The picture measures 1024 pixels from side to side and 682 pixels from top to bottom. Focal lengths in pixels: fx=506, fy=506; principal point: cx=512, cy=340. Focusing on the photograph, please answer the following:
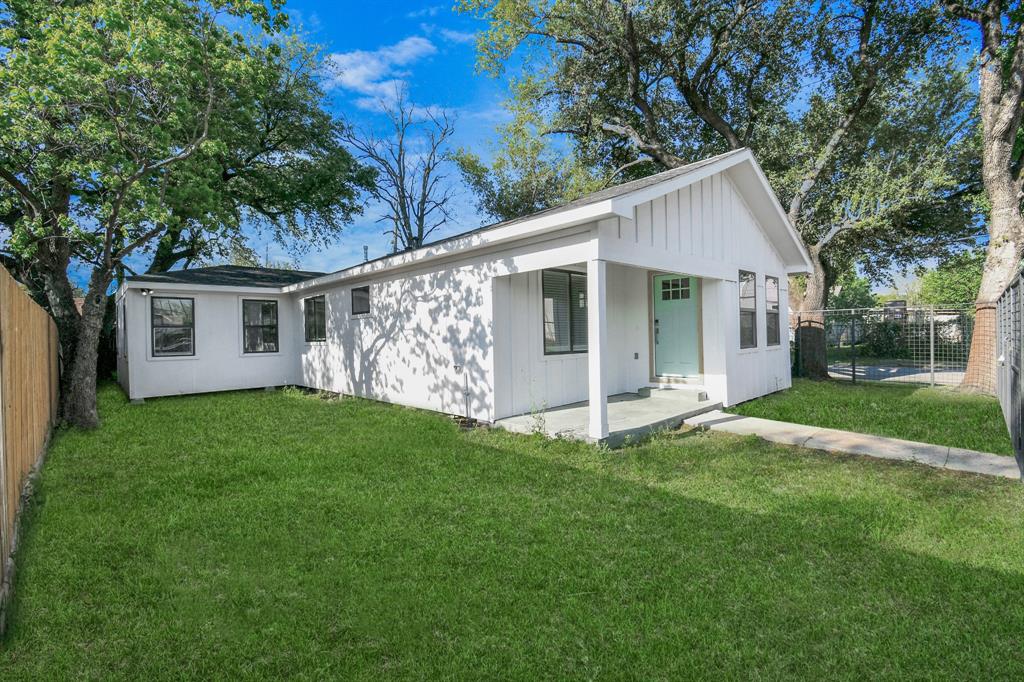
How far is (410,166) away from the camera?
88.5 feet

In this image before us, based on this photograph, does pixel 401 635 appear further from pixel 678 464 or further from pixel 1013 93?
pixel 1013 93

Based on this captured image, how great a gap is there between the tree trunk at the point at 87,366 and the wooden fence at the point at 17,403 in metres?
0.54

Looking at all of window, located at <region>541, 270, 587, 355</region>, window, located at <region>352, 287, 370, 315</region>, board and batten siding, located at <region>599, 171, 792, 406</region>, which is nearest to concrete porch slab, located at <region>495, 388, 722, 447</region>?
board and batten siding, located at <region>599, 171, 792, 406</region>

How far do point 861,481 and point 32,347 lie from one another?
26.6ft

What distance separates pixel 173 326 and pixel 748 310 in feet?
37.4

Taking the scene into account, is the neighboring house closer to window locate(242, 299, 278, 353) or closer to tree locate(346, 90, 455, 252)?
window locate(242, 299, 278, 353)

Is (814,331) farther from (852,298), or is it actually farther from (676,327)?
(852,298)

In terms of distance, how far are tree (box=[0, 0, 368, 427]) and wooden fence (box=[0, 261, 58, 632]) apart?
1773mm

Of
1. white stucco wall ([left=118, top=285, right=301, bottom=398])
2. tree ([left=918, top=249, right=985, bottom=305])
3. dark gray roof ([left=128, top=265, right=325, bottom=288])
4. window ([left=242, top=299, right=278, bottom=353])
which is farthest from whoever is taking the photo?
tree ([left=918, top=249, right=985, bottom=305])

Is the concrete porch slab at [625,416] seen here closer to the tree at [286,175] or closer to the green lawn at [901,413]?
the green lawn at [901,413]

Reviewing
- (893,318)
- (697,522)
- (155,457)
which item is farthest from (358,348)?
(893,318)

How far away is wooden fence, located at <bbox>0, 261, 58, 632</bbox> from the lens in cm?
284

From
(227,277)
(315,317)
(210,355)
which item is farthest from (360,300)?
(227,277)

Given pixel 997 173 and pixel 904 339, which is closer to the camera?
pixel 997 173
